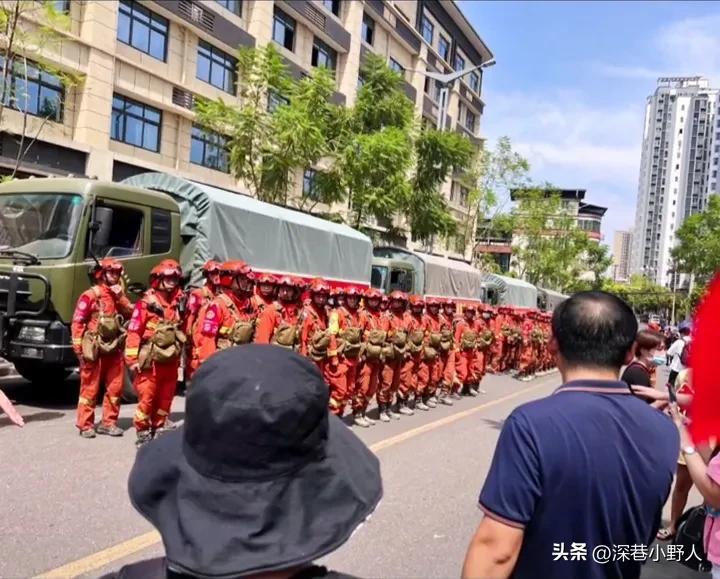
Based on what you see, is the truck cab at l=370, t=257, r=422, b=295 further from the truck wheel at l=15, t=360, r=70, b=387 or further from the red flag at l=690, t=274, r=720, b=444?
the red flag at l=690, t=274, r=720, b=444

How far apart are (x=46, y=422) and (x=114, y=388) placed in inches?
41.5

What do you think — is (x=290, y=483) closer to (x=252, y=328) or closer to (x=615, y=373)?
(x=615, y=373)

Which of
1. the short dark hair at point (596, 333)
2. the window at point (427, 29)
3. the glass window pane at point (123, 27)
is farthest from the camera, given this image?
the window at point (427, 29)

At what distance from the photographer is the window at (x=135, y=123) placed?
18.9 m

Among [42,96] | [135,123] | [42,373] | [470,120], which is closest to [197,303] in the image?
[42,373]

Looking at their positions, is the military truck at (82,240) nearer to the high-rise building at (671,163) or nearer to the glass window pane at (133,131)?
the glass window pane at (133,131)

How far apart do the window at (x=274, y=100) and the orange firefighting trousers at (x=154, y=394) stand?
13.6m

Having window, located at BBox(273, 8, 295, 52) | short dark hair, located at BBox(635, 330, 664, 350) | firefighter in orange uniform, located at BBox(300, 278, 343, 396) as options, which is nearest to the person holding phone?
short dark hair, located at BBox(635, 330, 664, 350)

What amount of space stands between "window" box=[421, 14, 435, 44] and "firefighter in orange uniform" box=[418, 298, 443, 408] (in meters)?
31.9

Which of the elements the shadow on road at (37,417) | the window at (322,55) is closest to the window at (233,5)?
the window at (322,55)

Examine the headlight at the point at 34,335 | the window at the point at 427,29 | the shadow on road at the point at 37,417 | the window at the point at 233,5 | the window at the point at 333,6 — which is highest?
Answer: the window at the point at 427,29

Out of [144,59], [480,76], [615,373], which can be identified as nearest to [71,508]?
[615,373]

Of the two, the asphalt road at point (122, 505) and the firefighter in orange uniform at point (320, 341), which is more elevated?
the firefighter in orange uniform at point (320, 341)

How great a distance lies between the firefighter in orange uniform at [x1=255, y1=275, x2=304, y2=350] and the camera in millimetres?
7199
